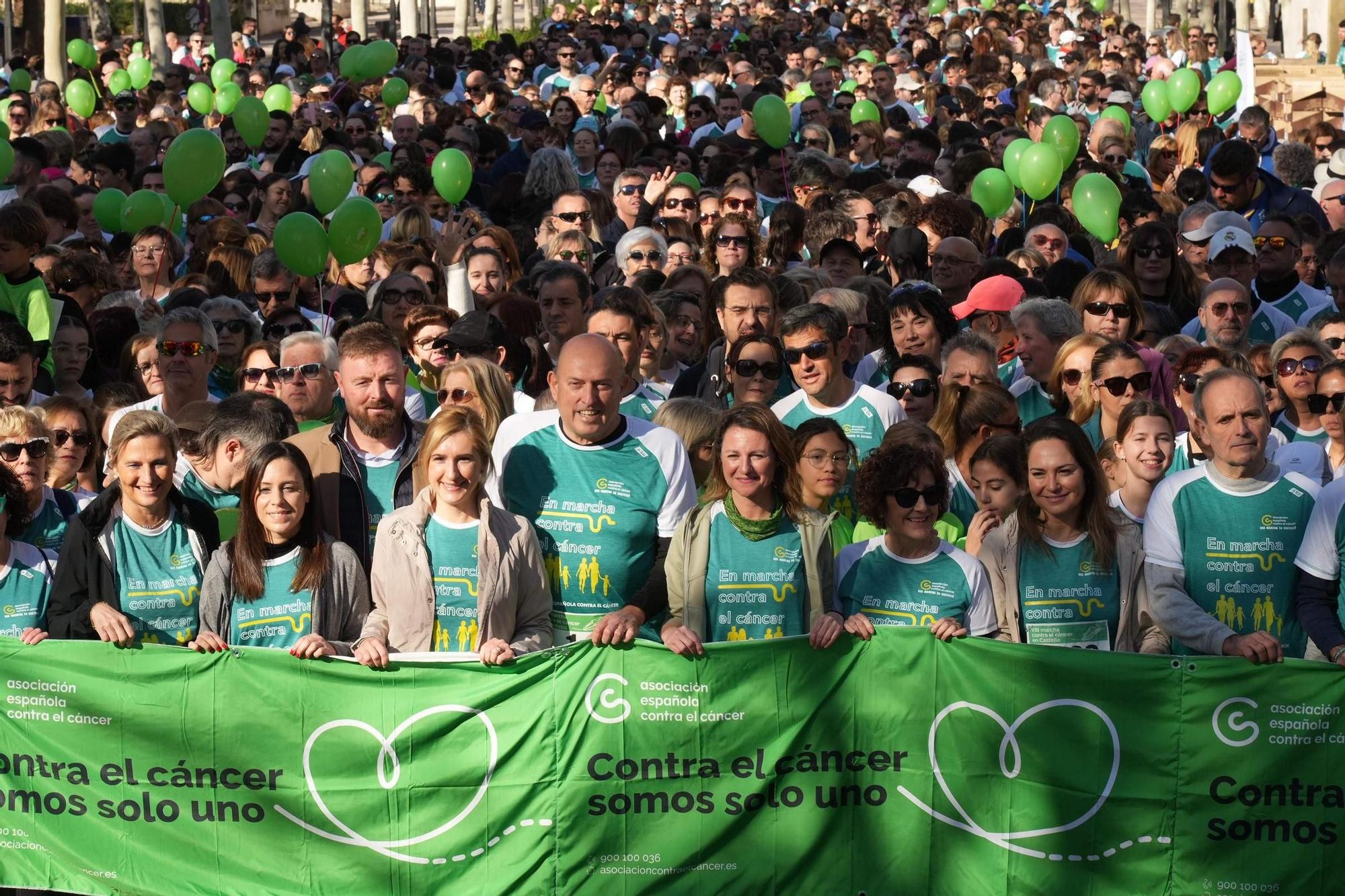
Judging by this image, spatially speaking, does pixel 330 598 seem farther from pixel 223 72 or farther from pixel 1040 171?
pixel 223 72

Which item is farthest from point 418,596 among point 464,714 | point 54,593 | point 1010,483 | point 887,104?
point 887,104

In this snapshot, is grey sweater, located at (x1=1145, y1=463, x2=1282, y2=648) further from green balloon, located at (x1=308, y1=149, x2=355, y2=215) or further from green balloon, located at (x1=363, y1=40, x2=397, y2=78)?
green balloon, located at (x1=363, y1=40, x2=397, y2=78)

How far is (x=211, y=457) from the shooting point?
24.2 ft

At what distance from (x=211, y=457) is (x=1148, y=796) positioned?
358 centimetres

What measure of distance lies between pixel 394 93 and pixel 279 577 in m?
16.2

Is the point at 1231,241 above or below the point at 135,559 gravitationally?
above

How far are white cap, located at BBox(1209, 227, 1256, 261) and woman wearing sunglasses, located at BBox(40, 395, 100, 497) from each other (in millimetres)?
6262

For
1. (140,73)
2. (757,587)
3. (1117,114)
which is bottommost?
(757,587)

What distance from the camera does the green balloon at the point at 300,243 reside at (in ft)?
37.3

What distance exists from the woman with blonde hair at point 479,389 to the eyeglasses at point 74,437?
4.70 ft

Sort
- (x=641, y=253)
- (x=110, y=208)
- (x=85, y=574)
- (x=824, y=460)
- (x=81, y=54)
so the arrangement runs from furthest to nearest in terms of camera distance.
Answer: (x=81, y=54) → (x=110, y=208) → (x=641, y=253) → (x=824, y=460) → (x=85, y=574)

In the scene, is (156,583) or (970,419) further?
(970,419)

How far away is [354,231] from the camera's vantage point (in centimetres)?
1192

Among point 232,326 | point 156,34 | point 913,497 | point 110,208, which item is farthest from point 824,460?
point 156,34
